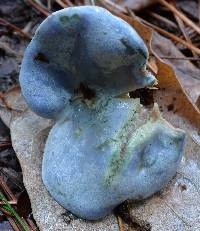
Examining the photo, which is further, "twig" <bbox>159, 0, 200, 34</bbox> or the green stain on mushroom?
"twig" <bbox>159, 0, 200, 34</bbox>

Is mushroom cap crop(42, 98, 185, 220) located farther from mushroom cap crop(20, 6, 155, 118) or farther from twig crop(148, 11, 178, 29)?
twig crop(148, 11, 178, 29)

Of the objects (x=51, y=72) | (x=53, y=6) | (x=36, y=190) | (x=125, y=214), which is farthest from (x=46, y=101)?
(x=53, y=6)

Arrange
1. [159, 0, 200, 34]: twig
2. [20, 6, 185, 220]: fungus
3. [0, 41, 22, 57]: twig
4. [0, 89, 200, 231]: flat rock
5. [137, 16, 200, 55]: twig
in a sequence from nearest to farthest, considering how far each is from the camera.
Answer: [20, 6, 185, 220]: fungus → [0, 89, 200, 231]: flat rock → [0, 41, 22, 57]: twig → [137, 16, 200, 55]: twig → [159, 0, 200, 34]: twig

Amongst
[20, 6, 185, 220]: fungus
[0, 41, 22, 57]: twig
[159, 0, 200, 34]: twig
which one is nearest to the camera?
[20, 6, 185, 220]: fungus

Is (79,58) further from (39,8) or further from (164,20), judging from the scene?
(164,20)

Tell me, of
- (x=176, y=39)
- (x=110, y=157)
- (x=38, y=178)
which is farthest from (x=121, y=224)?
(x=176, y=39)

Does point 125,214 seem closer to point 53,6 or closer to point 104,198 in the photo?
point 104,198

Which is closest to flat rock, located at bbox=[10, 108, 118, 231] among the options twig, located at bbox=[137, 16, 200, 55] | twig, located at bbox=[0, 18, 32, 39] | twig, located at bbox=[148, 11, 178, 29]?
twig, located at bbox=[0, 18, 32, 39]
